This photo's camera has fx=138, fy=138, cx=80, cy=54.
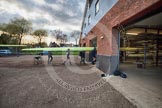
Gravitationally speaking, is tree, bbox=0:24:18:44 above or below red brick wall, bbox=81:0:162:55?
above

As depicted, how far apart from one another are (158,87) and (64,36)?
48635mm

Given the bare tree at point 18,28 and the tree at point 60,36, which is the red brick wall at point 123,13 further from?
the tree at point 60,36

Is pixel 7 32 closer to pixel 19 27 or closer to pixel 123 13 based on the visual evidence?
pixel 19 27

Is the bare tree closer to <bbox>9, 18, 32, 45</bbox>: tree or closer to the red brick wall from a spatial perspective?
<bbox>9, 18, 32, 45</bbox>: tree

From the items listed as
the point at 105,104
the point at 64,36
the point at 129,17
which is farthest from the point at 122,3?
the point at 64,36

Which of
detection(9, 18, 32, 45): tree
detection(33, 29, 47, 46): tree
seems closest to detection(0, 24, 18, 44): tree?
detection(9, 18, 32, 45): tree

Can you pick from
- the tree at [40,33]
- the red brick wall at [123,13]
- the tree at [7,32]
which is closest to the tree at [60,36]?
the tree at [40,33]

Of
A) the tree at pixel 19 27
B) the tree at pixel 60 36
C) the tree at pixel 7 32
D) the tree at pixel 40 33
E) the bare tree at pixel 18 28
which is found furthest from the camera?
the tree at pixel 60 36

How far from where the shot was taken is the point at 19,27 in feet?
116

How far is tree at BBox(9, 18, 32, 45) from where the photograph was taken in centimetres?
3371

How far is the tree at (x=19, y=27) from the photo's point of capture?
33709mm

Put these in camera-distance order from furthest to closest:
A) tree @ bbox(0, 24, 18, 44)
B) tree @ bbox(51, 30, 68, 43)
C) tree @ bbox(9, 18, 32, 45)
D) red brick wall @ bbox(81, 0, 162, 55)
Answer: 1. tree @ bbox(51, 30, 68, 43)
2. tree @ bbox(9, 18, 32, 45)
3. tree @ bbox(0, 24, 18, 44)
4. red brick wall @ bbox(81, 0, 162, 55)

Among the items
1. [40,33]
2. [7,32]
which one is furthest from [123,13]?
[40,33]

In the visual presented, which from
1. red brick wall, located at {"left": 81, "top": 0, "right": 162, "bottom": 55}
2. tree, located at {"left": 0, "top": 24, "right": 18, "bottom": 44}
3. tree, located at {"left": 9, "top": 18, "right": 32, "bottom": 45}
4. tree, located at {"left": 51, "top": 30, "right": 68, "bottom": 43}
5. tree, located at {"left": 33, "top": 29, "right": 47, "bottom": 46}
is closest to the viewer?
red brick wall, located at {"left": 81, "top": 0, "right": 162, "bottom": 55}
